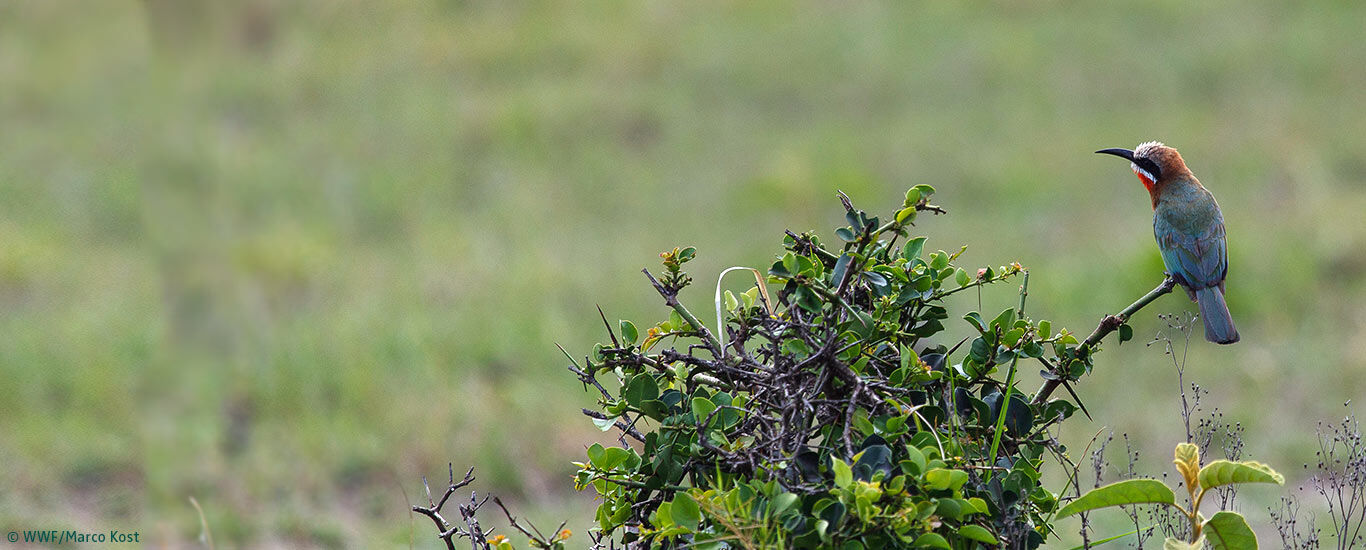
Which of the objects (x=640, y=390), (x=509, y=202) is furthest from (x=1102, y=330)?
(x=509, y=202)

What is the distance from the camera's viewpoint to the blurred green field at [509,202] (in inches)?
212

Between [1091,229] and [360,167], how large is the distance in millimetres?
4941

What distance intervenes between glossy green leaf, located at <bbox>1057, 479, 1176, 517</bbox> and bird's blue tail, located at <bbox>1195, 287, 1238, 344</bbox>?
0.93m

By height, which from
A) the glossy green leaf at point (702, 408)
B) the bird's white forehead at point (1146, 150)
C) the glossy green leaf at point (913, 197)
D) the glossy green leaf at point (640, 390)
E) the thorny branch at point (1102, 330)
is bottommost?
the glossy green leaf at point (702, 408)

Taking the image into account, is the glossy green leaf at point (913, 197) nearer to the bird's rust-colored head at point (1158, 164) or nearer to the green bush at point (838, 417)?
the green bush at point (838, 417)

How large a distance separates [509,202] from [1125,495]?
692 centimetres

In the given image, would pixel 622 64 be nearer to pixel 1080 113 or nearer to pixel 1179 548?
pixel 1080 113

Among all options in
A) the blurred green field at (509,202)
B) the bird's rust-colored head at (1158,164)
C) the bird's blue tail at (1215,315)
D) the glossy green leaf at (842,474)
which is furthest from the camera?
the blurred green field at (509,202)

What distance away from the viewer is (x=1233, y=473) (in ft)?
5.41

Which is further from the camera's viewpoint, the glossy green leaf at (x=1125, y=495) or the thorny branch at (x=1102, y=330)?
the thorny branch at (x=1102, y=330)

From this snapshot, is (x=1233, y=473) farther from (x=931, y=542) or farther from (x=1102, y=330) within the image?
(x=931, y=542)

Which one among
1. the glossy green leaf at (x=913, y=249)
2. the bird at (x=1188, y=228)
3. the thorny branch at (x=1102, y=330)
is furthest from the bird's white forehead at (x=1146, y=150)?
the glossy green leaf at (x=913, y=249)

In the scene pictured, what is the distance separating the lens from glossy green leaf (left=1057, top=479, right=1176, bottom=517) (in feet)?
5.31

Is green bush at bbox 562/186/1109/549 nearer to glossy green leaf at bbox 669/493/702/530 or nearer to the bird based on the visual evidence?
glossy green leaf at bbox 669/493/702/530
